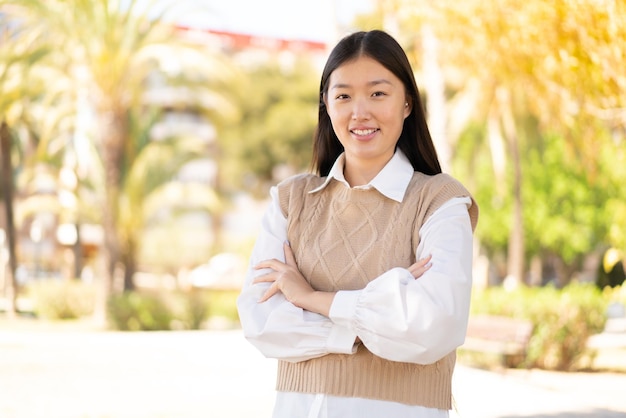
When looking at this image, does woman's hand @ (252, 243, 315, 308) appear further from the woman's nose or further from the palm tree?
the palm tree

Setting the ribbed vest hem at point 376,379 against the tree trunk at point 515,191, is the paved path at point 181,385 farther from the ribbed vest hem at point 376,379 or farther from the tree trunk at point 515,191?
the tree trunk at point 515,191

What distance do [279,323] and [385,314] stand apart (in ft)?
1.19

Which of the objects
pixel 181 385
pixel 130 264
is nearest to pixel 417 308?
pixel 181 385

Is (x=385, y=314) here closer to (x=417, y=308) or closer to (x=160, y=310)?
(x=417, y=308)

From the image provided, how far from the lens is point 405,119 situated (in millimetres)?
2639

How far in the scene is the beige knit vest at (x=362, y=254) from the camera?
2.34 metres

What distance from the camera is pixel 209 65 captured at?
62.8 ft

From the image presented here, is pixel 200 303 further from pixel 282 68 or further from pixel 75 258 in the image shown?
pixel 282 68

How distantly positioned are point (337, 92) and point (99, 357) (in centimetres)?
1164

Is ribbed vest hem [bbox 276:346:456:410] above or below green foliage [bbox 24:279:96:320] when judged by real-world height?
above

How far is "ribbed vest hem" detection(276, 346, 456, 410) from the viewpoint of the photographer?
2.33m

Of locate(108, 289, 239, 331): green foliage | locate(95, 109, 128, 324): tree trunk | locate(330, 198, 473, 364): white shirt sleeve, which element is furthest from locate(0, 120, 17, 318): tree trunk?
locate(330, 198, 473, 364): white shirt sleeve

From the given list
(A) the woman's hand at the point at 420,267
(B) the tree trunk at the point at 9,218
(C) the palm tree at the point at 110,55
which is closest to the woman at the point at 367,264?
(A) the woman's hand at the point at 420,267

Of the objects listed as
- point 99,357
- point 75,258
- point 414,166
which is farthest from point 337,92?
point 75,258
